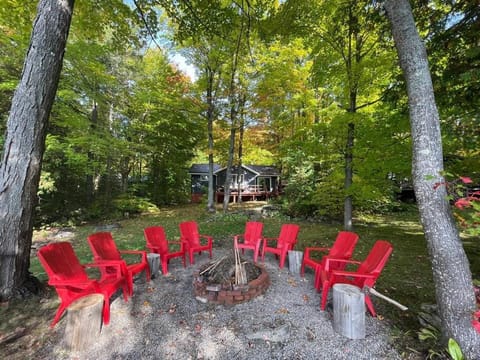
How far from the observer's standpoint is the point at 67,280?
101 inches

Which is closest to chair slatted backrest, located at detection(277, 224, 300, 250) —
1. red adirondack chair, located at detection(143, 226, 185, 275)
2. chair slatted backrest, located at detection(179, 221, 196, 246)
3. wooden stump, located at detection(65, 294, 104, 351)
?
chair slatted backrest, located at detection(179, 221, 196, 246)

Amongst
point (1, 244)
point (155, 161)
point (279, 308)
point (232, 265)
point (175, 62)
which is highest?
point (175, 62)

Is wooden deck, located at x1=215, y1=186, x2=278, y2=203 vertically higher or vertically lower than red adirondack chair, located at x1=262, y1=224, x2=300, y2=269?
higher

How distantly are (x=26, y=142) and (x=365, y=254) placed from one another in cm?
676

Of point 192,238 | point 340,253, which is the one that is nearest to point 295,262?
point 340,253

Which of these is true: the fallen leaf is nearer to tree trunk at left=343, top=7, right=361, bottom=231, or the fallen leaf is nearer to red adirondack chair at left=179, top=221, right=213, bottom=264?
red adirondack chair at left=179, top=221, right=213, bottom=264

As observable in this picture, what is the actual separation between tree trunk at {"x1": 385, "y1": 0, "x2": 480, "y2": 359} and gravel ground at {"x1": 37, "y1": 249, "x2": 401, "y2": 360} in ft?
2.19

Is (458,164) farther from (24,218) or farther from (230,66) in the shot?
(230,66)

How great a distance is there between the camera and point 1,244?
278cm

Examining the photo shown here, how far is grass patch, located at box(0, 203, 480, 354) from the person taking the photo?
8.43ft

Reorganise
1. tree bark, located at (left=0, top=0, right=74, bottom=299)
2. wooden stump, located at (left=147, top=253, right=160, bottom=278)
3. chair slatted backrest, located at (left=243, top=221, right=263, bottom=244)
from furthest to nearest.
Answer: chair slatted backrest, located at (left=243, top=221, right=263, bottom=244)
wooden stump, located at (left=147, top=253, right=160, bottom=278)
tree bark, located at (left=0, top=0, right=74, bottom=299)

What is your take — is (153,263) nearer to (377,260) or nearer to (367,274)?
(367,274)

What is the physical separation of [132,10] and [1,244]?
16.8 ft

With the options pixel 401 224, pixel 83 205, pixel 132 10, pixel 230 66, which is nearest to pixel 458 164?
pixel 401 224
